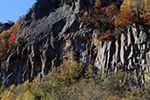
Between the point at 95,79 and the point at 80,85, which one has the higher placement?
the point at 95,79

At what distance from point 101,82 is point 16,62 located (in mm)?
20653

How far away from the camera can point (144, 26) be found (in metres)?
21.1

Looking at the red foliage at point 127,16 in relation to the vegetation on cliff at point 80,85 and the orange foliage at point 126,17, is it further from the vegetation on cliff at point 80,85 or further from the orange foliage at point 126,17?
the vegetation on cliff at point 80,85

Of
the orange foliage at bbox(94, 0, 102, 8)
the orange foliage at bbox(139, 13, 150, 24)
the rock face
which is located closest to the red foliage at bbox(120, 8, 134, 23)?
the orange foliage at bbox(139, 13, 150, 24)

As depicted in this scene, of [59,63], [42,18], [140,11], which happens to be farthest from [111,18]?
[42,18]

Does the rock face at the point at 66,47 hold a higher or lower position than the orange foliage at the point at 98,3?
lower

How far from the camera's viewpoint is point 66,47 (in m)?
26.1

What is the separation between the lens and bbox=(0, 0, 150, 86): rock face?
19.8 m

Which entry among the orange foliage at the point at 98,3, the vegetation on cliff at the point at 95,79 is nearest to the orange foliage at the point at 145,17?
the vegetation on cliff at the point at 95,79

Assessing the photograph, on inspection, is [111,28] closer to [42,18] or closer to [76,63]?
[76,63]

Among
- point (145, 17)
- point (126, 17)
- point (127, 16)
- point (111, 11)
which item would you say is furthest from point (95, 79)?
point (111, 11)

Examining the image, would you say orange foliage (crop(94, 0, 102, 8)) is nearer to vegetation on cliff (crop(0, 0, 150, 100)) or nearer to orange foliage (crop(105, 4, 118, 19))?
vegetation on cliff (crop(0, 0, 150, 100))

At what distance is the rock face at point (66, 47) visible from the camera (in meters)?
19.8

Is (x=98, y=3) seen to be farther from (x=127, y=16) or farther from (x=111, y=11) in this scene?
(x=127, y=16)
